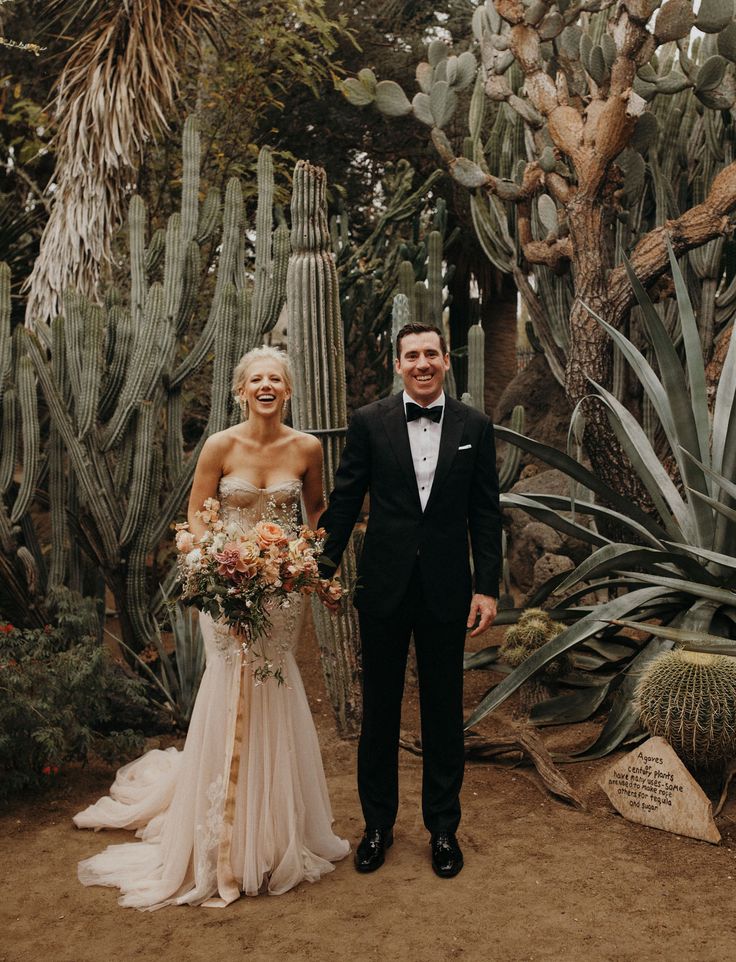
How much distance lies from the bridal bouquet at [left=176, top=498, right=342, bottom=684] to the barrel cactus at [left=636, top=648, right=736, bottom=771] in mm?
1489

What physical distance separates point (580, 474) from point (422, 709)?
1.77 metres

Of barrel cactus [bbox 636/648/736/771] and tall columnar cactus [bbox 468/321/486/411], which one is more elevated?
tall columnar cactus [bbox 468/321/486/411]

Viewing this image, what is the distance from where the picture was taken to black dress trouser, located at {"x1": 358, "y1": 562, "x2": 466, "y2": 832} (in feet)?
11.5

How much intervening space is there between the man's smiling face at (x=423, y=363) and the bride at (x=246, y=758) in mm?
446

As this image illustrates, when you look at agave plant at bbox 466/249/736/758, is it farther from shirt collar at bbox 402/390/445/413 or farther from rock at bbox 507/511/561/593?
rock at bbox 507/511/561/593

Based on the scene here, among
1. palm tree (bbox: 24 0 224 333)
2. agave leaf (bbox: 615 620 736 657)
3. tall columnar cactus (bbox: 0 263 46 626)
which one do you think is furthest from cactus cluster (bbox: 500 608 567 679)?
palm tree (bbox: 24 0 224 333)

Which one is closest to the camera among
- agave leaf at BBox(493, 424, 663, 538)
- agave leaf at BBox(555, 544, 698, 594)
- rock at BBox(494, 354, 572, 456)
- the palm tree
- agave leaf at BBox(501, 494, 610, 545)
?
agave leaf at BBox(555, 544, 698, 594)

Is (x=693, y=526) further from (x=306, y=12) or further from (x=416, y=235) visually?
(x=306, y=12)

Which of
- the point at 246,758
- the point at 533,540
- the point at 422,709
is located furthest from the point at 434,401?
the point at 533,540

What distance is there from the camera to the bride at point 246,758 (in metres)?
3.41

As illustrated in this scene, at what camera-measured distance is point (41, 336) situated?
5.96m

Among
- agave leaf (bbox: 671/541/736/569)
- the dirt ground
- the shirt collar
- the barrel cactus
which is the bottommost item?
the dirt ground

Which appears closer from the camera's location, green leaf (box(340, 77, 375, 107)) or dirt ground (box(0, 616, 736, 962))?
dirt ground (box(0, 616, 736, 962))

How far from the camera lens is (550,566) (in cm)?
661
